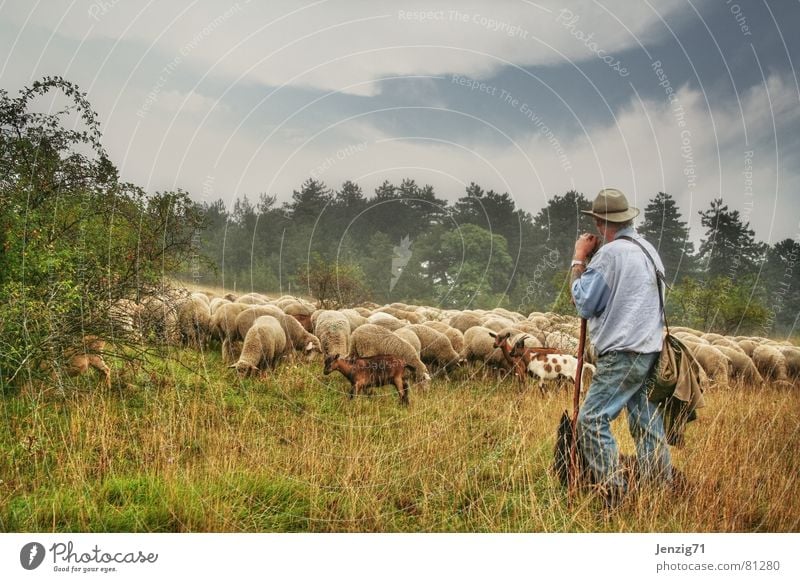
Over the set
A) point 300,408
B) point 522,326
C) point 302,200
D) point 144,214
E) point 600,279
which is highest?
point 302,200

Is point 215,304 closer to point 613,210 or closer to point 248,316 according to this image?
point 248,316

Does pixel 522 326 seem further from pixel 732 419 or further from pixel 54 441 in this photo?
pixel 54 441

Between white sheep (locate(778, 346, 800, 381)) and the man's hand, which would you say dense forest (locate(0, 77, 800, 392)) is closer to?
white sheep (locate(778, 346, 800, 381))

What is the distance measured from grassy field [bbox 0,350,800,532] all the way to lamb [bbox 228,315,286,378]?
2.34 m

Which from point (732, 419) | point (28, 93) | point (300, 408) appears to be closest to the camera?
point (28, 93)

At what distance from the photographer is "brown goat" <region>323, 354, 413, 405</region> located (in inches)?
261

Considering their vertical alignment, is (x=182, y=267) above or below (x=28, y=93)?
below

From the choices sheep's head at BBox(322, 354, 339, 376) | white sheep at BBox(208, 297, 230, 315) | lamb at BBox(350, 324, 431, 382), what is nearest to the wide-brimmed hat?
sheep's head at BBox(322, 354, 339, 376)

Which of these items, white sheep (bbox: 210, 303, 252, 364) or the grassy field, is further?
white sheep (bbox: 210, 303, 252, 364)

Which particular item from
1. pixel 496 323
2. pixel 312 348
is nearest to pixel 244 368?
pixel 312 348

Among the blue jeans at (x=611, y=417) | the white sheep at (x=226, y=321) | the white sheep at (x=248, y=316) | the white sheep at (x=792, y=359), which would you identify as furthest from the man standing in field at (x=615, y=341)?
the white sheep at (x=792, y=359)

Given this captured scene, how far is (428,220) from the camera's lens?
806cm

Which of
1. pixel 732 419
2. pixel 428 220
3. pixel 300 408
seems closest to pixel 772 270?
pixel 732 419

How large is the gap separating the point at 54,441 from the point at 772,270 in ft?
21.7
